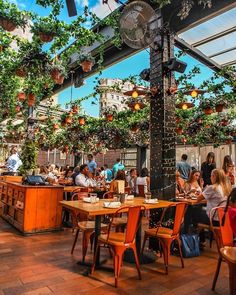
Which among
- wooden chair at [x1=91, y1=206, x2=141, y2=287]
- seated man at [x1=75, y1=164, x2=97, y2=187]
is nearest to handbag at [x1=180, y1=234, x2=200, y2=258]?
wooden chair at [x1=91, y1=206, x2=141, y2=287]

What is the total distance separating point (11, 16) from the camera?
3.71 meters

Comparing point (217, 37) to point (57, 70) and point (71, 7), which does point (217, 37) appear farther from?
point (71, 7)

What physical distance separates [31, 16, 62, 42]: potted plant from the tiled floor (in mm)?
3123

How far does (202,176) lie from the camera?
5996 mm

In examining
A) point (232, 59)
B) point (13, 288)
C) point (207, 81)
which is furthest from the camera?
point (232, 59)

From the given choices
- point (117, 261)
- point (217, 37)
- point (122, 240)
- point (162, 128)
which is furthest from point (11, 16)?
point (217, 37)

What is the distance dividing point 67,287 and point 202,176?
4.16 metres

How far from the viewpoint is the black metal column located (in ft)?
14.1

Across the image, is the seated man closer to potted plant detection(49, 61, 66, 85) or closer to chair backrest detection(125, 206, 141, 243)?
potted plant detection(49, 61, 66, 85)

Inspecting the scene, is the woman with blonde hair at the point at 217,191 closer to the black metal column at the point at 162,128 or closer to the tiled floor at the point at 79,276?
the black metal column at the point at 162,128

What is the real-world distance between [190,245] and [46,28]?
379 cm

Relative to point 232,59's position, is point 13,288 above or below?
below

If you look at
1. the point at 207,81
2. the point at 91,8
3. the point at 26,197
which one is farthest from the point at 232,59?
the point at 26,197

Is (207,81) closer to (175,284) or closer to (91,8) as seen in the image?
(91,8)
